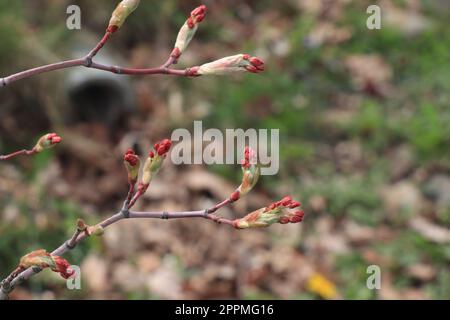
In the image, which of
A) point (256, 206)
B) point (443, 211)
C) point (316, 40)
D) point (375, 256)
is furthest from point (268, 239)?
point (316, 40)

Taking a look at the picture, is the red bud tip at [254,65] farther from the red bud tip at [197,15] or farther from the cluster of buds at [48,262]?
the cluster of buds at [48,262]

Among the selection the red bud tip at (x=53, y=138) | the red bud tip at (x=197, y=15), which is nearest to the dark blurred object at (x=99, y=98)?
the red bud tip at (x=53, y=138)

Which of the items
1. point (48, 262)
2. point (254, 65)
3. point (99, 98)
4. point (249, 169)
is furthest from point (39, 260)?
point (99, 98)

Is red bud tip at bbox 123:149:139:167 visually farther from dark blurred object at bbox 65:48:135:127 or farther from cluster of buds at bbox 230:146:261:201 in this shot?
dark blurred object at bbox 65:48:135:127

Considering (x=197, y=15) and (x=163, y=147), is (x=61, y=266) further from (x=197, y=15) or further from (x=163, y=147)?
(x=197, y=15)

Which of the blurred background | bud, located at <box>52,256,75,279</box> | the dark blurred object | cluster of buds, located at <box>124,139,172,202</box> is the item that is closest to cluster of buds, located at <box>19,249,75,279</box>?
bud, located at <box>52,256,75,279</box>
